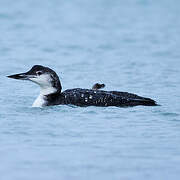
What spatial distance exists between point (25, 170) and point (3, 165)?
0.85ft

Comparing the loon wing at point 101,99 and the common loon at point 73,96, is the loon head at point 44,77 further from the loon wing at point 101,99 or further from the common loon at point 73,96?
the loon wing at point 101,99

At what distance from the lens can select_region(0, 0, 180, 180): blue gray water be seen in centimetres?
690

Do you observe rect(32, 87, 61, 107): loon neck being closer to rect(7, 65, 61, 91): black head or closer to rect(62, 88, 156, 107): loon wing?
rect(7, 65, 61, 91): black head

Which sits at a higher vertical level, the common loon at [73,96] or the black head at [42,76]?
the black head at [42,76]

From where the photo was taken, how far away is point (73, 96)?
9.51m

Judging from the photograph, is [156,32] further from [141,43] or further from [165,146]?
[165,146]

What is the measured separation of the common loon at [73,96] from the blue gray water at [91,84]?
13 centimetres

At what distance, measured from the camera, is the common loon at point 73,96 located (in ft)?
30.8

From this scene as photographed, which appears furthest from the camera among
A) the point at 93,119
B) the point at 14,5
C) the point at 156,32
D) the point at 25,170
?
the point at 14,5

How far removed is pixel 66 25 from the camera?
19.3 m

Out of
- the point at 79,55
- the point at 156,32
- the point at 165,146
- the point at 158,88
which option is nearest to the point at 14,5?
the point at 156,32

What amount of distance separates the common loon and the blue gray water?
126 millimetres

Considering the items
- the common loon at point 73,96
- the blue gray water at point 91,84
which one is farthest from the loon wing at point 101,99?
the blue gray water at point 91,84

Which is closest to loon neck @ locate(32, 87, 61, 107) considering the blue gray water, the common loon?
the common loon
